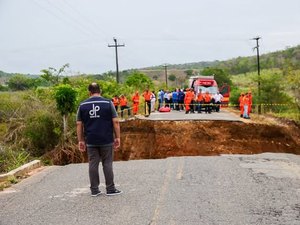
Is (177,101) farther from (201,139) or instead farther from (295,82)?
(201,139)

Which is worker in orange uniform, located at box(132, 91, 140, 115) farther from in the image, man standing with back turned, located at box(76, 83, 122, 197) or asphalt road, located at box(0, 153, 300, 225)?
man standing with back turned, located at box(76, 83, 122, 197)

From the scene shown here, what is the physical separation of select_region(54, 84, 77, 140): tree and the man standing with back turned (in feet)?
35.6

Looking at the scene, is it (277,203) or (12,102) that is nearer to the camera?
(277,203)

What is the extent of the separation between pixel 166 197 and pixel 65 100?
1187 centimetres

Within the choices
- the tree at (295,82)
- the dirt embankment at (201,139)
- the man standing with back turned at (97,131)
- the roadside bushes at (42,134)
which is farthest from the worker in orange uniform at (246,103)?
the man standing with back turned at (97,131)

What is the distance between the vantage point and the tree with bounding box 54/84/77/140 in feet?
60.5

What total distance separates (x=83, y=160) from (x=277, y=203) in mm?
12359

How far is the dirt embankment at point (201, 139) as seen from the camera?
21734 mm

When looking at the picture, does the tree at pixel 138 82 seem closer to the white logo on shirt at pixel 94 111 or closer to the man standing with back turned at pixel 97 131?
the man standing with back turned at pixel 97 131

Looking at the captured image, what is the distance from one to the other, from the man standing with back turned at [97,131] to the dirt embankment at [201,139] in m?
13.6

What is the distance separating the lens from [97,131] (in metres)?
7.72

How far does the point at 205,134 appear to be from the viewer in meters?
22.4

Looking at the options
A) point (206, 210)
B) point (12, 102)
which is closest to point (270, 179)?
point (206, 210)

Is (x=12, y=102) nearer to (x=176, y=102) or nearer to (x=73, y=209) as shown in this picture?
(x=176, y=102)
